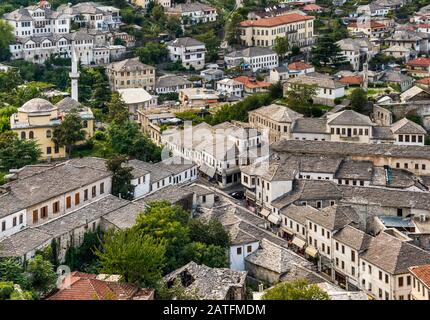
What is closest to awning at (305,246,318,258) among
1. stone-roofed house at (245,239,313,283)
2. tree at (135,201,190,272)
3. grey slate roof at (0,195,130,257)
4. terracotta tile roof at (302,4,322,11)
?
stone-roofed house at (245,239,313,283)

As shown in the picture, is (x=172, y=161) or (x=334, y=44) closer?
(x=172, y=161)

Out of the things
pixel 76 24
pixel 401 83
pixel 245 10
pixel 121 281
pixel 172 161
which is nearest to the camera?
pixel 121 281

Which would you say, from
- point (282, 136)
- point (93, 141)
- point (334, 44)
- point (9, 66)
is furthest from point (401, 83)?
point (9, 66)

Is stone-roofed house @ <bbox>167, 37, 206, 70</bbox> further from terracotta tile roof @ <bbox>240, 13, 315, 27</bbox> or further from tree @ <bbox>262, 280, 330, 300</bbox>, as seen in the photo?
tree @ <bbox>262, 280, 330, 300</bbox>

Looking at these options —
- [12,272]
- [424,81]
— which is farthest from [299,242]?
[424,81]

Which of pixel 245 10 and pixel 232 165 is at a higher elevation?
pixel 245 10

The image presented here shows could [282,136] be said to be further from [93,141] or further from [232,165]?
[93,141]

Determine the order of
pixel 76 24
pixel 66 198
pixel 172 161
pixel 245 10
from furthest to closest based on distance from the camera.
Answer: pixel 245 10, pixel 76 24, pixel 172 161, pixel 66 198
